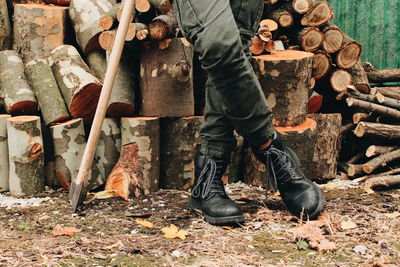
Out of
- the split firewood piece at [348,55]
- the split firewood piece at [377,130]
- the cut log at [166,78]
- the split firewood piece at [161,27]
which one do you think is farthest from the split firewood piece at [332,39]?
the split firewood piece at [161,27]

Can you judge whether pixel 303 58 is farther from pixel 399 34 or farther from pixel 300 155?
pixel 399 34

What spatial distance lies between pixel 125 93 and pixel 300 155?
135 centimetres

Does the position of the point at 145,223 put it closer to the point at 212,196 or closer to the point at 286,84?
the point at 212,196

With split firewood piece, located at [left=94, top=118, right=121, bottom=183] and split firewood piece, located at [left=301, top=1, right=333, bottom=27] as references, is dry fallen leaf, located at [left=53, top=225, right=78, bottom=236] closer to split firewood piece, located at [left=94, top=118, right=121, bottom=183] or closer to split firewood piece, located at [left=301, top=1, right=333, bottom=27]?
split firewood piece, located at [left=94, top=118, right=121, bottom=183]

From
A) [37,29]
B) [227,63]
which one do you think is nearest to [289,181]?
[227,63]

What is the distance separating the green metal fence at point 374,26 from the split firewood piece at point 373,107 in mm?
1529

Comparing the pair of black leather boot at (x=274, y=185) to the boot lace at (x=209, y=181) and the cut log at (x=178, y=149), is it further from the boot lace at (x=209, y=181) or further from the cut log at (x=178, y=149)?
the cut log at (x=178, y=149)

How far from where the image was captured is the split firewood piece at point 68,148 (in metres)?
3.70

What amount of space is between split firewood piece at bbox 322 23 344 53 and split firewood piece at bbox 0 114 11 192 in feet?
8.40

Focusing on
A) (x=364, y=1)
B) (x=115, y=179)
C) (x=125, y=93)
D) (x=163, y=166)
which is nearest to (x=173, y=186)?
(x=163, y=166)

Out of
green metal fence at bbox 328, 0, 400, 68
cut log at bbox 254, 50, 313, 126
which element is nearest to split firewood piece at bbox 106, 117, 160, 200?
cut log at bbox 254, 50, 313, 126

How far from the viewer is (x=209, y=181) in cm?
312

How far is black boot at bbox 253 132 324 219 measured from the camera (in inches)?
119

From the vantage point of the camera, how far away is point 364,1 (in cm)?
574
